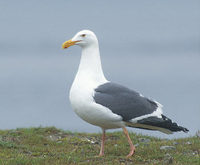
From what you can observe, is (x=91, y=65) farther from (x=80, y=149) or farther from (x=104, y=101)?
(x=80, y=149)

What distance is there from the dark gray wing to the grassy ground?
1.14m

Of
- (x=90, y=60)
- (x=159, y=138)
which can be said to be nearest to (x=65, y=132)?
(x=159, y=138)

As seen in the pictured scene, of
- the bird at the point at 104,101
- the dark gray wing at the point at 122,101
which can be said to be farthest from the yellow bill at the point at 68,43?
the dark gray wing at the point at 122,101

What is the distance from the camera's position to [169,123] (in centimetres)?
1181

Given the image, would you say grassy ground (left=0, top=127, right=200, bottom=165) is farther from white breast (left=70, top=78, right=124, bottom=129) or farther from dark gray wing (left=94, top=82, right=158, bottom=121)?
dark gray wing (left=94, top=82, right=158, bottom=121)

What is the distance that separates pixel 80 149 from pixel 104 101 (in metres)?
2.88

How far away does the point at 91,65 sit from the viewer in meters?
11.8

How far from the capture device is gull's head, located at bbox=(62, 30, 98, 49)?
38.9 feet

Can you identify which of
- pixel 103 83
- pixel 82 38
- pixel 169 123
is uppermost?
pixel 82 38

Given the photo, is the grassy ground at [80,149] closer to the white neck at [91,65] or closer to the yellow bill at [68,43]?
the white neck at [91,65]

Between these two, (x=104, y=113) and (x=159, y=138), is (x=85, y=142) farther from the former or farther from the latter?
(x=104, y=113)

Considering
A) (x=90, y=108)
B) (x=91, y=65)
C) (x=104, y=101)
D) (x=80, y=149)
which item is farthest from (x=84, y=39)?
(x=80, y=149)

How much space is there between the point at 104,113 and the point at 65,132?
591 cm

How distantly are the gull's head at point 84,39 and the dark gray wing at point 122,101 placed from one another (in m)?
1.21
